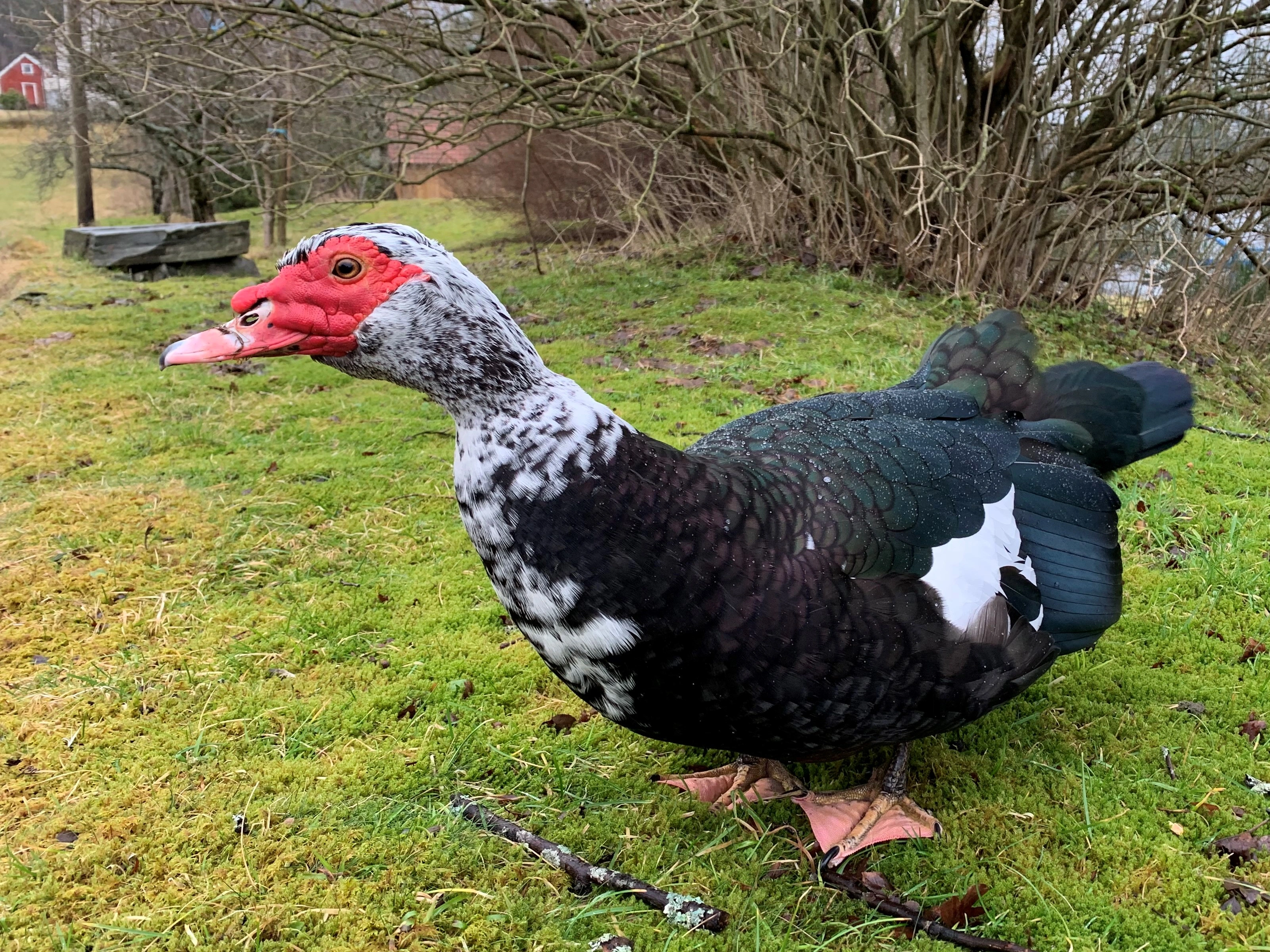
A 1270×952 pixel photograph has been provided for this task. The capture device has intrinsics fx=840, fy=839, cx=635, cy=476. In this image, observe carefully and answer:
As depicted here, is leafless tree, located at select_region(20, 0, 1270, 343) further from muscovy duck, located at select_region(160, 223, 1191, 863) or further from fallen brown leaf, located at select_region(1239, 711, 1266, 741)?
muscovy duck, located at select_region(160, 223, 1191, 863)

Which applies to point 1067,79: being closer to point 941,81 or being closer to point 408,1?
point 941,81

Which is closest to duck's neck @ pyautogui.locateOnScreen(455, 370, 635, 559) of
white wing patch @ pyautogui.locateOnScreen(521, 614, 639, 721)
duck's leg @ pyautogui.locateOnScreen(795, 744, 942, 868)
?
white wing patch @ pyautogui.locateOnScreen(521, 614, 639, 721)

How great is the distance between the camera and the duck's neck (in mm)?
1974

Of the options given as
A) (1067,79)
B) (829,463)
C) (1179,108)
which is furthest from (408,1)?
(829,463)

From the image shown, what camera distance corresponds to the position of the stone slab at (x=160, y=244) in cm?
1473

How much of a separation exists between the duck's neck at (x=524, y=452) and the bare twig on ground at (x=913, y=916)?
1.40 metres

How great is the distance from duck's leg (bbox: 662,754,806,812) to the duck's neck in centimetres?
122

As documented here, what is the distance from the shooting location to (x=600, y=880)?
7.67 feet

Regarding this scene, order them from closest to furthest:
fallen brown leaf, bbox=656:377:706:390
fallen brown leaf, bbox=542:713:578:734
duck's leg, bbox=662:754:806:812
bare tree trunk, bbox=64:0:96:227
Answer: duck's leg, bbox=662:754:806:812, fallen brown leaf, bbox=542:713:578:734, fallen brown leaf, bbox=656:377:706:390, bare tree trunk, bbox=64:0:96:227

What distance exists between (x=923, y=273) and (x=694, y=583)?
837 centimetres

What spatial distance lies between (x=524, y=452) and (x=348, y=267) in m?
0.62

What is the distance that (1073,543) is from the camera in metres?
2.60

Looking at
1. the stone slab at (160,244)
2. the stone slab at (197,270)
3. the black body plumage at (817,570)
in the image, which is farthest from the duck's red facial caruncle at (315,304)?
the stone slab at (160,244)

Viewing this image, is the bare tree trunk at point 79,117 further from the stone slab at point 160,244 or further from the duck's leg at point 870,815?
the duck's leg at point 870,815
